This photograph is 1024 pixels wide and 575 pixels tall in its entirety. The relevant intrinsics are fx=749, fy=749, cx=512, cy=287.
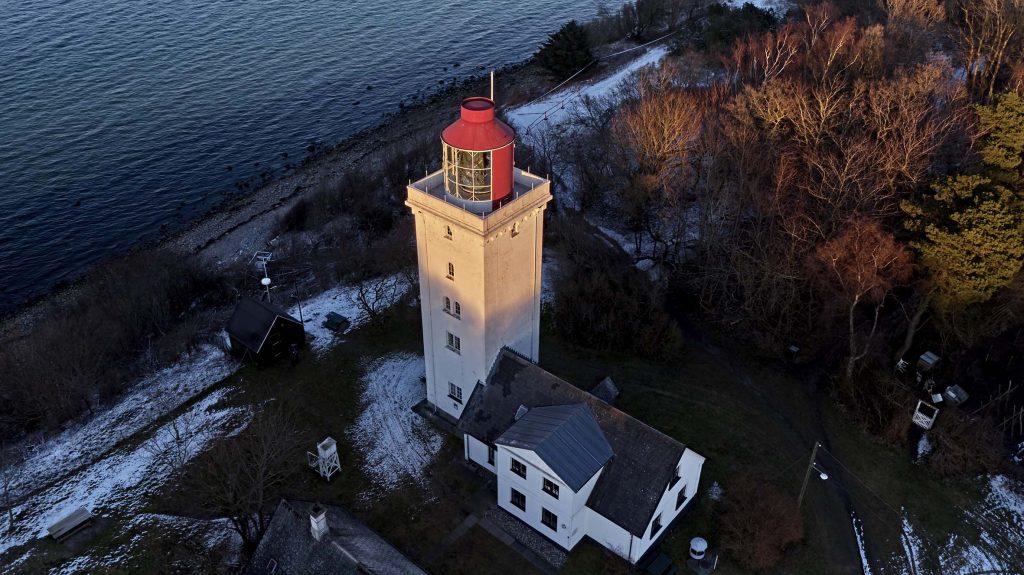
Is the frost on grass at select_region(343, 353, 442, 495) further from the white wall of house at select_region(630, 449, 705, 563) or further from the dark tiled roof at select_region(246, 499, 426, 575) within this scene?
the white wall of house at select_region(630, 449, 705, 563)

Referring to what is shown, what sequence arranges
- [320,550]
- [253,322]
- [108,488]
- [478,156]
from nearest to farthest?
[320,550]
[478,156]
[108,488]
[253,322]

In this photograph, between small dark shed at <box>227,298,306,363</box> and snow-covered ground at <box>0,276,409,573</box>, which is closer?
snow-covered ground at <box>0,276,409,573</box>

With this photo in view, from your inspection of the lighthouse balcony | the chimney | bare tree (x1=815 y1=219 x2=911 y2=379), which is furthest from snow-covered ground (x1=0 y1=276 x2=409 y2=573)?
bare tree (x1=815 y1=219 x2=911 y2=379)

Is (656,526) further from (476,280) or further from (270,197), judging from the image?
(270,197)

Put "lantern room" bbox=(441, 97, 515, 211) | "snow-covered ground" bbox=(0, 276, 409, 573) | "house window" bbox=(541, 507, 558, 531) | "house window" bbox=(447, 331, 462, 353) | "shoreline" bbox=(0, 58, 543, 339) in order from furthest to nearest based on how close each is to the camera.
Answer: "shoreline" bbox=(0, 58, 543, 339) → "house window" bbox=(447, 331, 462, 353) → "snow-covered ground" bbox=(0, 276, 409, 573) → "house window" bbox=(541, 507, 558, 531) → "lantern room" bbox=(441, 97, 515, 211)

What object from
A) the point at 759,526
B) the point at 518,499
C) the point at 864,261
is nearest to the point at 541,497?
the point at 518,499

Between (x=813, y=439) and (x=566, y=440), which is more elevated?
(x=566, y=440)

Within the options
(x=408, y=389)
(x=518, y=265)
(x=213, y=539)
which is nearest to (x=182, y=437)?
(x=213, y=539)

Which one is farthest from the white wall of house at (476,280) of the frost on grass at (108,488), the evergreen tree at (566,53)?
the evergreen tree at (566,53)
